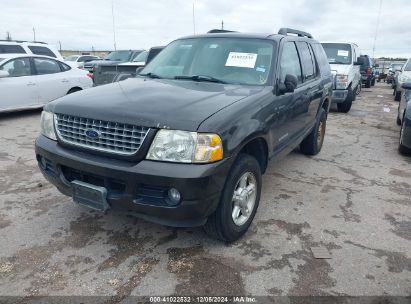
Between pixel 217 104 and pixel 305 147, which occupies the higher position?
pixel 217 104

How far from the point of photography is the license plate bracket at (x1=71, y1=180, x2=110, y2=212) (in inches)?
104

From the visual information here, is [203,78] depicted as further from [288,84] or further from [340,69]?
[340,69]

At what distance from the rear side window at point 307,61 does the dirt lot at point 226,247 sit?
142cm

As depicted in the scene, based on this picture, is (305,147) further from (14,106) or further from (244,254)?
A: (14,106)

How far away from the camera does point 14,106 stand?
807 centimetres

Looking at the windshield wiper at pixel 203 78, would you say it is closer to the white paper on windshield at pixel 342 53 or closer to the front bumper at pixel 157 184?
the front bumper at pixel 157 184

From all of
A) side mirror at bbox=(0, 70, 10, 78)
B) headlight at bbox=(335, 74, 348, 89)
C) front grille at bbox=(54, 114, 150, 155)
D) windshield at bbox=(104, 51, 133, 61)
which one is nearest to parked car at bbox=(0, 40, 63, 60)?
side mirror at bbox=(0, 70, 10, 78)

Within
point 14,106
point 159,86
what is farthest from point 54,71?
point 159,86

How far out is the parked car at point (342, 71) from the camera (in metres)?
9.60

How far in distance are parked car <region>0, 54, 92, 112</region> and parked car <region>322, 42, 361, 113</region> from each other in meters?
6.96

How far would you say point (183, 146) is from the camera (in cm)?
247

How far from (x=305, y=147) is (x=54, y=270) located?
4216 millimetres

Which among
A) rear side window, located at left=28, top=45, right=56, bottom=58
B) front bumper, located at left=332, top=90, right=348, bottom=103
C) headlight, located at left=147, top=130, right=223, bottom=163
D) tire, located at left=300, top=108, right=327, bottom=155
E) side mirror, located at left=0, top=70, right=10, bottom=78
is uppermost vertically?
rear side window, located at left=28, top=45, right=56, bottom=58

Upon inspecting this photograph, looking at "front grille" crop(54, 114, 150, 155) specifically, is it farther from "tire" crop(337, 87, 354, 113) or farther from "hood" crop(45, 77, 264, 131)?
"tire" crop(337, 87, 354, 113)
